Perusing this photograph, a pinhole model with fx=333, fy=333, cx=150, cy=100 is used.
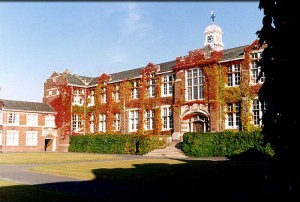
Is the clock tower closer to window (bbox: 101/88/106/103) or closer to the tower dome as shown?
the tower dome

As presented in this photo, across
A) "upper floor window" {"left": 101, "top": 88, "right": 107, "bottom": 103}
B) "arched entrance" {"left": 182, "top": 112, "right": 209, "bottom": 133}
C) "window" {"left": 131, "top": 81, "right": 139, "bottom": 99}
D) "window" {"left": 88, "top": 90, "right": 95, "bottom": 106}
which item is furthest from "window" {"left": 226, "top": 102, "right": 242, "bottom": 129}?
"window" {"left": 88, "top": 90, "right": 95, "bottom": 106}

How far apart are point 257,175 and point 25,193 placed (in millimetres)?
9964

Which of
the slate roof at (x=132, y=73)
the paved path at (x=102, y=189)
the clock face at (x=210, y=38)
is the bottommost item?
the paved path at (x=102, y=189)

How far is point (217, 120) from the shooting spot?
3391 cm

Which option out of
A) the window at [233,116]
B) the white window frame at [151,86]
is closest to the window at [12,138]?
the white window frame at [151,86]

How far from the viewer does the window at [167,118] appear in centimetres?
3903

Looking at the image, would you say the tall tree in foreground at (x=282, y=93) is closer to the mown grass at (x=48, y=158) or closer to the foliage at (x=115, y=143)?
the mown grass at (x=48, y=158)

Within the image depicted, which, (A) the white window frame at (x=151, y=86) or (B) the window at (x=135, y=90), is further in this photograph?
(B) the window at (x=135, y=90)

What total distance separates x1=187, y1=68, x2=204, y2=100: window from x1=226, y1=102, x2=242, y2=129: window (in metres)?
3.37

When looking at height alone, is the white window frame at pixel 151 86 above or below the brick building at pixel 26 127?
above

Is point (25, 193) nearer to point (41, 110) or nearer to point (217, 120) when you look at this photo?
point (217, 120)

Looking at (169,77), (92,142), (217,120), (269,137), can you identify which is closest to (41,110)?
(92,142)

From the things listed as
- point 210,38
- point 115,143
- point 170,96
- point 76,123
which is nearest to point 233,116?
point 170,96

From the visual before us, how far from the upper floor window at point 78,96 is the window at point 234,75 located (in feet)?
80.3
